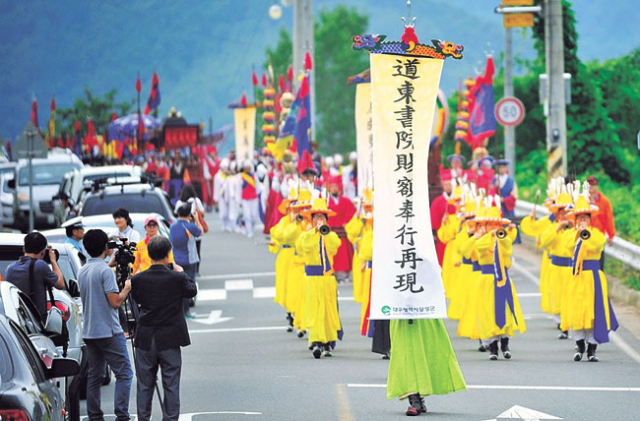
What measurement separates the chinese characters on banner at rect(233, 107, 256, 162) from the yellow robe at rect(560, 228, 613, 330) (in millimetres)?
24355

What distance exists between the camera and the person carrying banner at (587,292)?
15891 mm

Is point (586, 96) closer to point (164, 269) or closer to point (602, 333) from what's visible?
point (602, 333)

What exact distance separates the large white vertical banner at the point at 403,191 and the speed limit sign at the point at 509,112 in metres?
19.1

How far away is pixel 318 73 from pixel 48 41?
6377 cm

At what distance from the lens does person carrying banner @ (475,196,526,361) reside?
16125mm

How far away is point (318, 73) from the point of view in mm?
108312

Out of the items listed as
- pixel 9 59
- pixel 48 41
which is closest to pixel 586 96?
pixel 9 59

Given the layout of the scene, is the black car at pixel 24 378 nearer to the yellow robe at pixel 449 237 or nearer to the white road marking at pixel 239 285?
the yellow robe at pixel 449 237

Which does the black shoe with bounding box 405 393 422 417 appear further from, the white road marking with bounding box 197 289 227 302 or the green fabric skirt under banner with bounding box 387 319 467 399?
the white road marking with bounding box 197 289 227 302

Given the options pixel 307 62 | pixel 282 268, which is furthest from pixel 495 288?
pixel 307 62

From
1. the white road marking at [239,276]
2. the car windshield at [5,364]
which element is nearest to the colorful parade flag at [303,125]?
the white road marking at [239,276]

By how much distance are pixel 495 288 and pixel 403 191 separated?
3973 millimetres

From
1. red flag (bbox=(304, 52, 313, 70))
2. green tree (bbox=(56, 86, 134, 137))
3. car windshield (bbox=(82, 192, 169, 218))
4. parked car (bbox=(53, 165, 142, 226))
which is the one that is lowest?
car windshield (bbox=(82, 192, 169, 218))

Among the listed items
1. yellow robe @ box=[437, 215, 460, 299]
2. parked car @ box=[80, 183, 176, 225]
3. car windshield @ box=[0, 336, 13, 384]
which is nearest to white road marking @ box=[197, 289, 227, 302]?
parked car @ box=[80, 183, 176, 225]
